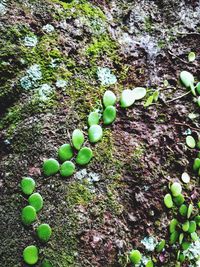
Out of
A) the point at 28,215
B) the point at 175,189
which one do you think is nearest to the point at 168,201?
the point at 175,189

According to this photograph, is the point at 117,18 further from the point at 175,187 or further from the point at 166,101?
the point at 175,187

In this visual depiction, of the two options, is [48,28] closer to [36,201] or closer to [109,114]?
[109,114]

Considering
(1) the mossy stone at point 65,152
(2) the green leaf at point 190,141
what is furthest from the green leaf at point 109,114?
(2) the green leaf at point 190,141

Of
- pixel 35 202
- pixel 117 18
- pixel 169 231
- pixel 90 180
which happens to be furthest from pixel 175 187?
pixel 117 18

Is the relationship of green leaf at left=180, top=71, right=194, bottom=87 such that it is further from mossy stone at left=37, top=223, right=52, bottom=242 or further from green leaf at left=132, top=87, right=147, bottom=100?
mossy stone at left=37, top=223, right=52, bottom=242

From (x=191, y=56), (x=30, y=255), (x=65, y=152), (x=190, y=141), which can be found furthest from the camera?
(x=191, y=56)
